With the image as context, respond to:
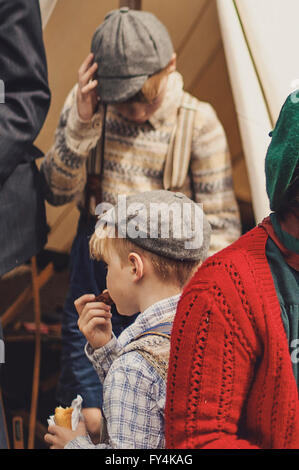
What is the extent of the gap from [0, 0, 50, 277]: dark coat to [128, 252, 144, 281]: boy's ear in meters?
0.33

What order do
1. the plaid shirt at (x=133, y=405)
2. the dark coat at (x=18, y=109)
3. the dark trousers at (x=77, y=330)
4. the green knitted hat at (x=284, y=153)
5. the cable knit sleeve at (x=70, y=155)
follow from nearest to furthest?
the green knitted hat at (x=284, y=153)
the plaid shirt at (x=133, y=405)
the dark coat at (x=18, y=109)
the dark trousers at (x=77, y=330)
the cable knit sleeve at (x=70, y=155)

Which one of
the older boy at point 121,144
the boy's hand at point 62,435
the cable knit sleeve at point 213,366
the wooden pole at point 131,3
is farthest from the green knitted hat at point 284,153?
the wooden pole at point 131,3

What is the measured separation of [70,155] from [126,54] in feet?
0.82

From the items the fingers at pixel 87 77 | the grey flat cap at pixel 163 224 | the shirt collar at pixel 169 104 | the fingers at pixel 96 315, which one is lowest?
the fingers at pixel 96 315

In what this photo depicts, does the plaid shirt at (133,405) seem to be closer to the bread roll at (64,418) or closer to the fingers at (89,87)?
the bread roll at (64,418)

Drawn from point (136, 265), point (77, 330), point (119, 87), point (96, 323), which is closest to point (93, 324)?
point (96, 323)

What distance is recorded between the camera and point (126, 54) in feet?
4.20

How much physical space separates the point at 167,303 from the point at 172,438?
0.22m

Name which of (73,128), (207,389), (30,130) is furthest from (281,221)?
(73,128)

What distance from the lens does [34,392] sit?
1.67 metres

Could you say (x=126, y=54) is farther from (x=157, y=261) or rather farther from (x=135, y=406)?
(x=135, y=406)

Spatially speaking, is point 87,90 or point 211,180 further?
point 211,180

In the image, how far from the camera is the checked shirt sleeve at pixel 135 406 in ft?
2.94

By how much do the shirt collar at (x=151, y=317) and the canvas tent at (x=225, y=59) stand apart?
1.59 ft
